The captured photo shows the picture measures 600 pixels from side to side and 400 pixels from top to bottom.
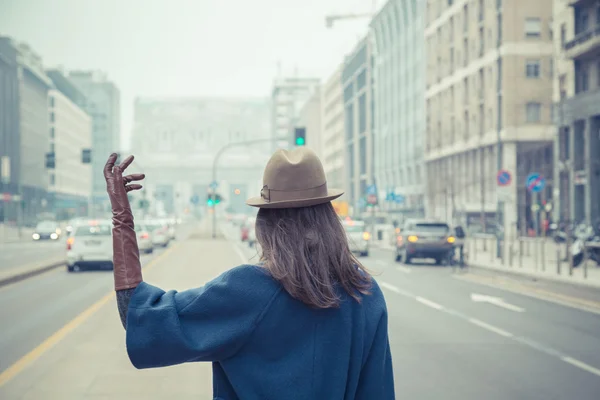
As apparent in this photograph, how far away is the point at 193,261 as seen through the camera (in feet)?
102

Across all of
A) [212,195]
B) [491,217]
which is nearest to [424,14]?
[491,217]

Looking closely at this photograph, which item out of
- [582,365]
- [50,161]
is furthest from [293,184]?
[50,161]

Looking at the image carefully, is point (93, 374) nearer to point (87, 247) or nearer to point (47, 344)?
point (47, 344)

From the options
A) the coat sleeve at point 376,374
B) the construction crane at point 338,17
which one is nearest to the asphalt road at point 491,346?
the coat sleeve at point 376,374

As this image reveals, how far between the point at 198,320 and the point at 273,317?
0.21m

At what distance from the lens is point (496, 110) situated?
55719 millimetres

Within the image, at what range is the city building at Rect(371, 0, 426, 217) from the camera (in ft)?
241

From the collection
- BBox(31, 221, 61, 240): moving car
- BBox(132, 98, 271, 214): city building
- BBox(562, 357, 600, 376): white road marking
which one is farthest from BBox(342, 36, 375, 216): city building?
BBox(562, 357, 600, 376): white road marking

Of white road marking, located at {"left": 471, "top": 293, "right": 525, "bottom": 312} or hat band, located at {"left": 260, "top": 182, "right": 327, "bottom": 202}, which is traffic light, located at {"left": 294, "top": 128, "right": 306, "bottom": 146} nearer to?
white road marking, located at {"left": 471, "top": 293, "right": 525, "bottom": 312}

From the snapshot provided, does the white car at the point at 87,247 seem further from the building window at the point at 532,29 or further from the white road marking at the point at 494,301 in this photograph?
the building window at the point at 532,29

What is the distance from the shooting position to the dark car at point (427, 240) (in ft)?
97.8

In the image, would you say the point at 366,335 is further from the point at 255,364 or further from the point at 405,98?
the point at 405,98

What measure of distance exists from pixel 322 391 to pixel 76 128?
14715 cm

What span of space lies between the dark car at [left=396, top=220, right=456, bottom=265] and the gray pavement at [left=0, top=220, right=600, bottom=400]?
11078 mm
